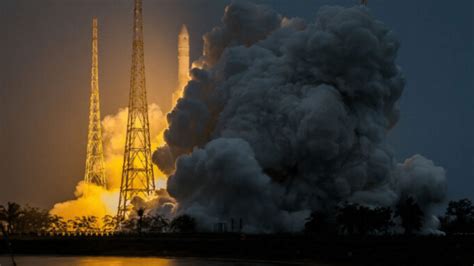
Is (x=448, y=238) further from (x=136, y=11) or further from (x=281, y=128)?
(x=136, y=11)

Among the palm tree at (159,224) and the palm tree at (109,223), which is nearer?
the palm tree at (159,224)

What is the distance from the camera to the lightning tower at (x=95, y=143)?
624ft

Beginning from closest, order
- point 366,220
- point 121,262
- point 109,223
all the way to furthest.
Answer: point 121,262 < point 366,220 < point 109,223

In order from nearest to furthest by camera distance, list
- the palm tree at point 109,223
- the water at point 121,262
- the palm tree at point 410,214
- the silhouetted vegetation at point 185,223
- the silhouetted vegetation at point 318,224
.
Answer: the water at point 121,262
the silhouetted vegetation at point 318,224
the silhouetted vegetation at point 185,223
the palm tree at point 410,214
the palm tree at point 109,223

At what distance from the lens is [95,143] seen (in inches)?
7505

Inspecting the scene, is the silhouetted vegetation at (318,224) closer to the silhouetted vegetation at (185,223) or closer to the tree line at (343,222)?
the tree line at (343,222)

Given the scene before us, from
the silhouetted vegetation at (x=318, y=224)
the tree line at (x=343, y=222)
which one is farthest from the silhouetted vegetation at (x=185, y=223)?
the silhouetted vegetation at (x=318, y=224)

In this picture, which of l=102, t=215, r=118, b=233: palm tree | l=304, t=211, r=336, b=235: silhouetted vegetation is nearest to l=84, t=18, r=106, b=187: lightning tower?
l=102, t=215, r=118, b=233: palm tree

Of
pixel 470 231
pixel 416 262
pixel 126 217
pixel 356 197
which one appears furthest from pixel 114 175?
pixel 416 262

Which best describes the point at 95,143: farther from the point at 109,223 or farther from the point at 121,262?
the point at 121,262

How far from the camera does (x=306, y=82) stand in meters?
180

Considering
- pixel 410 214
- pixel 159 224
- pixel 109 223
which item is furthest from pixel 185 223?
pixel 109 223

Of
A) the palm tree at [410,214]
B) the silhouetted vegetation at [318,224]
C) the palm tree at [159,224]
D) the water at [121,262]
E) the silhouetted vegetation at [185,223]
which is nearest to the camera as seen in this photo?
the water at [121,262]

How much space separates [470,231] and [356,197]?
29.5 m
